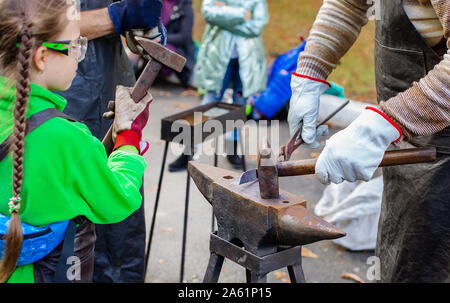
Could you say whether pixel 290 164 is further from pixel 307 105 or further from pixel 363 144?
pixel 307 105

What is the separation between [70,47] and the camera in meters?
1.67

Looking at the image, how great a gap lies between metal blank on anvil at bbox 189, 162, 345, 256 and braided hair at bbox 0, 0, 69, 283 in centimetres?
74

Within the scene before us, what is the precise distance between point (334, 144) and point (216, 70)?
3860 mm

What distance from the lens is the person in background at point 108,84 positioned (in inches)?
93.1

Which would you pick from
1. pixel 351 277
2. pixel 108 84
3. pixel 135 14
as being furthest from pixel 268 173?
pixel 351 277

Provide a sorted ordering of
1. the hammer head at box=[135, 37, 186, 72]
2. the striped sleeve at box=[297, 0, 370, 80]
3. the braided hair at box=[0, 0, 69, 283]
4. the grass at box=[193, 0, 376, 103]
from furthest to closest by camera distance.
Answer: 1. the grass at box=[193, 0, 376, 103]
2. the striped sleeve at box=[297, 0, 370, 80]
3. the hammer head at box=[135, 37, 186, 72]
4. the braided hair at box=[0, 0, 69, 283]

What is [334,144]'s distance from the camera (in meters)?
1.79

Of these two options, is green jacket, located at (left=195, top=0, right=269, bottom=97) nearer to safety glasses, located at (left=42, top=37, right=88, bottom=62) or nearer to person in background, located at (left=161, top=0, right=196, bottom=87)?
person in background, located at (left=161, top=0, right=196, bottom=87)

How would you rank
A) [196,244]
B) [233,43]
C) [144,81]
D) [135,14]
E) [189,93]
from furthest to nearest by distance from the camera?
1. [189,93]
2. [233,43]
3. [196,244]
4. [135,14]
5. [144,81]

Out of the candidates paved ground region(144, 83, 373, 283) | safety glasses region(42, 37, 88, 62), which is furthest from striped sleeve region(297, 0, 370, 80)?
paved ground region(144, 83, 373, 283)

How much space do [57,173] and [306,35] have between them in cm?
769

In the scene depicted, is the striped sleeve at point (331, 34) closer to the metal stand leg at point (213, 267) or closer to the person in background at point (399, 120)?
the person in background at point (399, 120)

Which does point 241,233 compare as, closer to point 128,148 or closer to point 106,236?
point 128,148

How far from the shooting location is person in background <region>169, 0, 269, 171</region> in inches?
207
